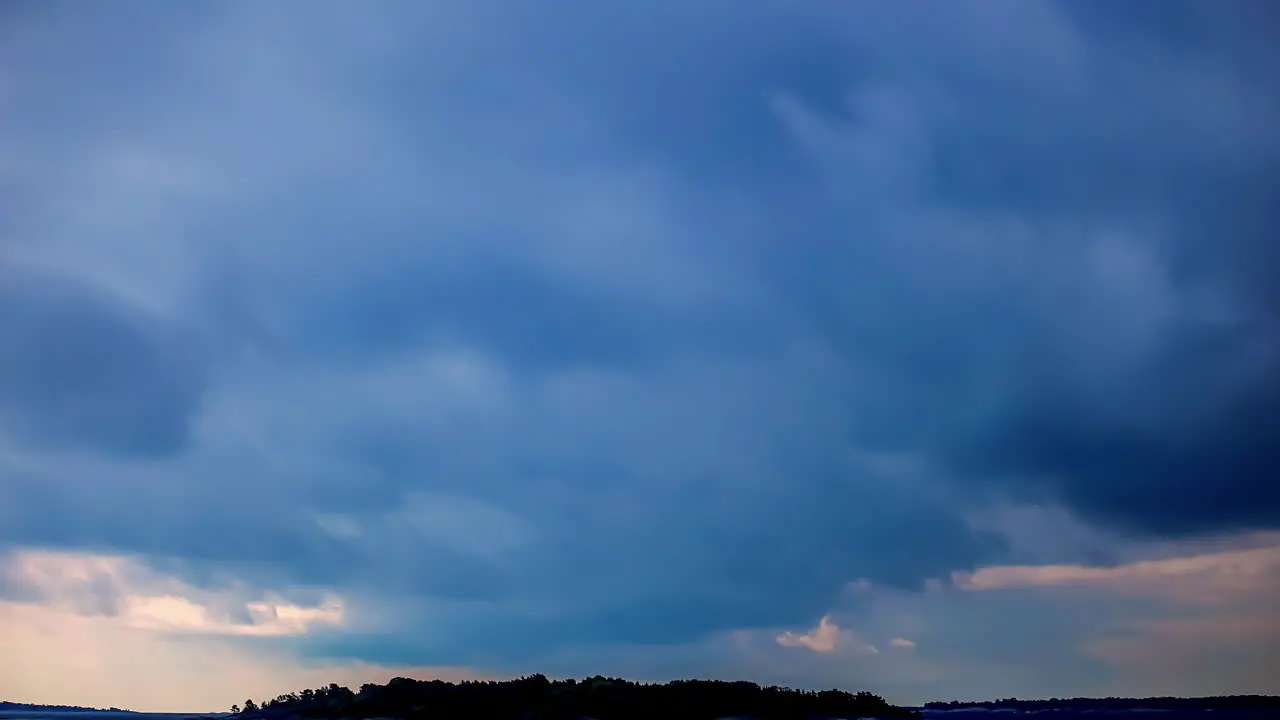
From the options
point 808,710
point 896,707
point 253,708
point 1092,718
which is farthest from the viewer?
point 1092,718

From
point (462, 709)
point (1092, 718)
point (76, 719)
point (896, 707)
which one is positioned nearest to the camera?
point (76, 719)

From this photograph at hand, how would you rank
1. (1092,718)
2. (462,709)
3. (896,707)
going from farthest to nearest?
(1092,718) → (896,707) → (462,709)

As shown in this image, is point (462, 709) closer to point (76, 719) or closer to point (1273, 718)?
point (76, 719)

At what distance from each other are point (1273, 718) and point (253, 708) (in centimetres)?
9075

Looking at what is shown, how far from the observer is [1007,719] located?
9638cm

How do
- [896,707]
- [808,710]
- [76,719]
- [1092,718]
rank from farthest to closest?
[1092,718], [896,707], [808,710], [76,719]

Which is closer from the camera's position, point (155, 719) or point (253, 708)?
point (155, 719)

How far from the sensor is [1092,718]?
94.2m

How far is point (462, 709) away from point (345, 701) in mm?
9182

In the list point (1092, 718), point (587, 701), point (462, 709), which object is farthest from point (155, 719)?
point (1092, 718)

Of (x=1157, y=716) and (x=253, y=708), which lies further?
(x=1157, y=716)

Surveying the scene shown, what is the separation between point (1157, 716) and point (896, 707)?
34.2 m

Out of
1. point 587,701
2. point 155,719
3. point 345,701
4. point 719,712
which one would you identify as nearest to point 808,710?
point 719,712

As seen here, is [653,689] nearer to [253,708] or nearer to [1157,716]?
[253,708]
